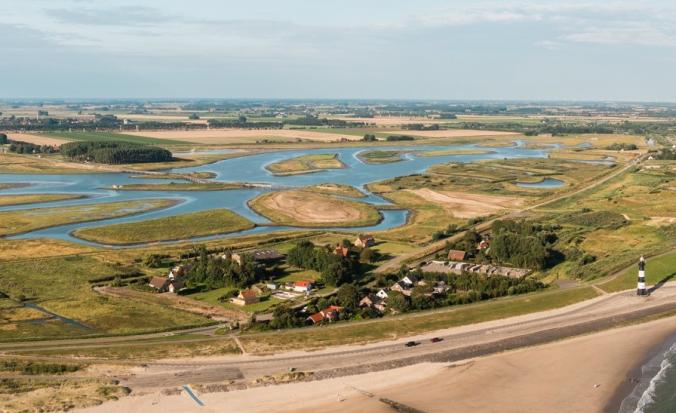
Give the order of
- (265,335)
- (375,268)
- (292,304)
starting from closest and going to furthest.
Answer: (265,335) → (292,304) → (375,268)

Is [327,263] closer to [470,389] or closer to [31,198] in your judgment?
[470,389]

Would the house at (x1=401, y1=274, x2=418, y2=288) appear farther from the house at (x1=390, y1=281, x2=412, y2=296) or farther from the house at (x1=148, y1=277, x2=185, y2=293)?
the house at (x1=148, y1=277, x2=185, y2=293)

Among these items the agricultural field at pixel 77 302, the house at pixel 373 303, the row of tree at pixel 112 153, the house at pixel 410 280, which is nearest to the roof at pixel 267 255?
the agricultural field at pixel 77 302

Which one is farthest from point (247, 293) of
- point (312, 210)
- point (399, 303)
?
point (312, 210)

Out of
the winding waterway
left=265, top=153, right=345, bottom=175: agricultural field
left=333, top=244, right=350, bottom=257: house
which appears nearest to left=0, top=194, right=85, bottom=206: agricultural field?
the winding waterway

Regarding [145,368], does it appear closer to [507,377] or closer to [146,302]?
[146,302]

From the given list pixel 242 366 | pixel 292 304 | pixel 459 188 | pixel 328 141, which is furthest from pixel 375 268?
pixel 328 141
